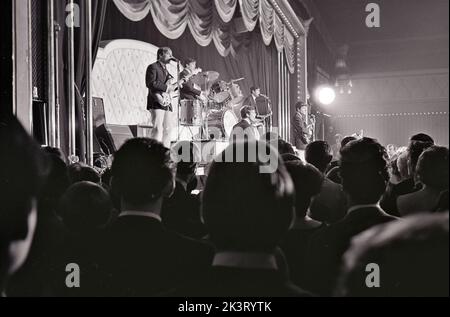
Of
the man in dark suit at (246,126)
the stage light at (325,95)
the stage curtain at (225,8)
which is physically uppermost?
the stage curtain at (225,8)

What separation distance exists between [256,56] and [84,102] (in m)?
4.65

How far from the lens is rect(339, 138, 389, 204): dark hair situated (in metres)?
1.23

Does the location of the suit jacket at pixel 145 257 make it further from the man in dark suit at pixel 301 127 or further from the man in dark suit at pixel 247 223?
the man in dark suit at pixel 301 127

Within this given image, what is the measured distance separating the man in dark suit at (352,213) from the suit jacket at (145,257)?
0.25 m

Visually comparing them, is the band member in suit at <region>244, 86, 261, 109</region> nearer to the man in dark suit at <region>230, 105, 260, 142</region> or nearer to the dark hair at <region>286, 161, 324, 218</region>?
the man in dark suit at <region>230, 105, 260, 142</region>

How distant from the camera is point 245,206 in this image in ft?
2.54

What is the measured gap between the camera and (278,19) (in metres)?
7.48

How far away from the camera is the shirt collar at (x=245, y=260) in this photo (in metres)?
0.78

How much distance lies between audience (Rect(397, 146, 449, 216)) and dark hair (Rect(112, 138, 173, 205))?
2.54 ft

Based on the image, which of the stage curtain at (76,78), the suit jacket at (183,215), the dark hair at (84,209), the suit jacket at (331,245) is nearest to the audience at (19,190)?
the dark hair at (84,209)

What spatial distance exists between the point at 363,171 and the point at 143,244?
1.85 feet

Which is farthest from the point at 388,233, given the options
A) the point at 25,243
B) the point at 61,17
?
the point at 61,17
